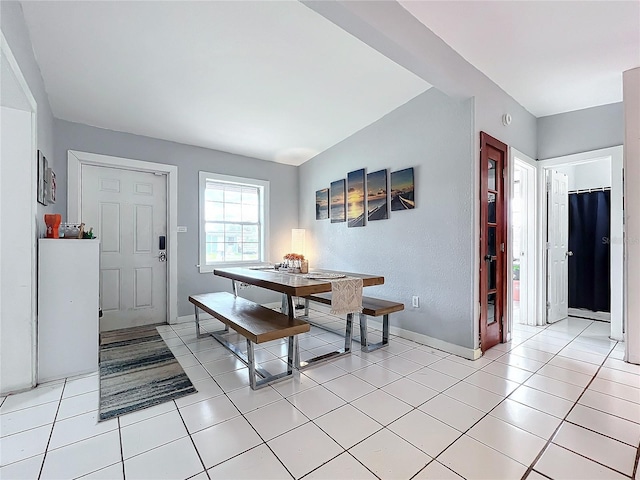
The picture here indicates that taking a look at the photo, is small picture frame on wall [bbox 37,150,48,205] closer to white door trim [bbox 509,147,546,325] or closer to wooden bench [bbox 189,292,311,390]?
wooden bench [bbox 189,292,311,390]

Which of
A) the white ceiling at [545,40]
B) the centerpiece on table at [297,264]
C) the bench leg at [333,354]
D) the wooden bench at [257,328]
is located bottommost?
the bench leg at [333,354]

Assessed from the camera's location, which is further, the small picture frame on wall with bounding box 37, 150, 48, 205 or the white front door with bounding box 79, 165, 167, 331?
the white front door with bounding box 79, 165, 167, 331

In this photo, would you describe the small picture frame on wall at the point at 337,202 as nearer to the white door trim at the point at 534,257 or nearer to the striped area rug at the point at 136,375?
the white door trim at the point at 534,257

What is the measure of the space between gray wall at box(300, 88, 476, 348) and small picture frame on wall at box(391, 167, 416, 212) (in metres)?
0.07

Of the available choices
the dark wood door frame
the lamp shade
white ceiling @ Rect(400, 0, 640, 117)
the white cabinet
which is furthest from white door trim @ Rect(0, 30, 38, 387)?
the dark wood door frame

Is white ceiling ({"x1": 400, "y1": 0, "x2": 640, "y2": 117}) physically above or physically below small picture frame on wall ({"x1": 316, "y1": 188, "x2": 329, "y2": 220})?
above

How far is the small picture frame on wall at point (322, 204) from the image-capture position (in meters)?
4.73

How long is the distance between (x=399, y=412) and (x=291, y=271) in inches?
69.6

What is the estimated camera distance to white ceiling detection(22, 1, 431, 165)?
7.14ft

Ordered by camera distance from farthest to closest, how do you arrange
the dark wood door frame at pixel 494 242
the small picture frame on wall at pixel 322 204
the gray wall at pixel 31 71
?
the small picture frame on wall at pixel 322 204
the dark wood door frame at pixel 494 242
the gray wall at pixel 31 71

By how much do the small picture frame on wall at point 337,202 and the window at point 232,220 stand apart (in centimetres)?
116

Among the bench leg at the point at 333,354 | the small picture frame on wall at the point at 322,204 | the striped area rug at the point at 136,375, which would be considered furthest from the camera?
the small picture frame on wall at the point at 322,204

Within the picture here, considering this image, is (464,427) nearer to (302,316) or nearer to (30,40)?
(302,316)

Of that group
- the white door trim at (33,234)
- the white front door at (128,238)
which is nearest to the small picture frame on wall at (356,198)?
the white front door at (128,238)
